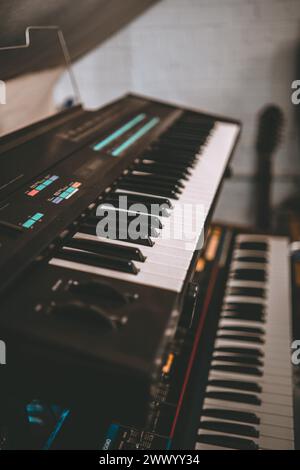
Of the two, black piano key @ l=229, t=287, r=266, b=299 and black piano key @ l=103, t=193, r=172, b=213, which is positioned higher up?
black piano key @ l=103, t=193, r=172, b=213

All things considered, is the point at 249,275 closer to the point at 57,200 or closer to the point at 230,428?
the point at 230,428

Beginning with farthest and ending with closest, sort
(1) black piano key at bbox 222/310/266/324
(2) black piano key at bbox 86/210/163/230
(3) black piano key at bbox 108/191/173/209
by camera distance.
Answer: (1) black piano key at bbox 222/310/266/324 < (3) black piano key at bbox 108/191/173/209 < (2) black piano key at bbox 86/210/163/230

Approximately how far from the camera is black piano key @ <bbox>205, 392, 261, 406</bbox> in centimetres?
111

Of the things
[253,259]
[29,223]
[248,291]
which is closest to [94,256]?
[29,223]

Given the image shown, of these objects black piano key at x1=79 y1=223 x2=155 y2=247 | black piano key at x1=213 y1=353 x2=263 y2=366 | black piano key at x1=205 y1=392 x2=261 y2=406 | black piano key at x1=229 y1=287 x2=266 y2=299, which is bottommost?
black piano key at x1=205 y1=392 x2=261 y2=406

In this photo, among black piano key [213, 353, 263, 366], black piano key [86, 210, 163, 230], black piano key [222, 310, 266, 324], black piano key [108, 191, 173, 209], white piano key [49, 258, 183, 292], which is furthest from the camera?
black piano key [222, 310, 266, 324]

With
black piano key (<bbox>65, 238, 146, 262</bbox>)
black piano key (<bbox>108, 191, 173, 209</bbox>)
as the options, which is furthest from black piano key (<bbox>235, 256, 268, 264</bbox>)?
black piano key (<bbox>65, 238, 146, 262</bbox>)

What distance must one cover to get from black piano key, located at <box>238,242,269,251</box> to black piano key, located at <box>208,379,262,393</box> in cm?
67

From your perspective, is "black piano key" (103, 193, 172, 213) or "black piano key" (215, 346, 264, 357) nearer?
"black piano key" (103, 193, 172, 213)

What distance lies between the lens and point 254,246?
170cm

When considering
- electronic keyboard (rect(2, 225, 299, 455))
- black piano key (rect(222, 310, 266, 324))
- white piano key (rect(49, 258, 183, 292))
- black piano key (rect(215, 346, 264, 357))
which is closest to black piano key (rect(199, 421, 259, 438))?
electronic keyboard (rect(2, 225, 299, 455))

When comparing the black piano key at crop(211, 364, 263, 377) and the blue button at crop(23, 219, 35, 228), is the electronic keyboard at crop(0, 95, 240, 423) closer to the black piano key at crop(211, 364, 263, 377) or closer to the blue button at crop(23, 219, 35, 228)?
the blue button at crop(23, 219, 35, 228)

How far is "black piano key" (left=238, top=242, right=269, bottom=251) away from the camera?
1.69 m
